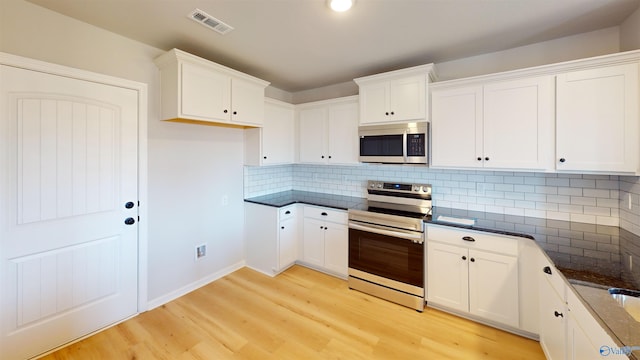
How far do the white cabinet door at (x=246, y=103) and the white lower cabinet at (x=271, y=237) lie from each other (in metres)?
1.09

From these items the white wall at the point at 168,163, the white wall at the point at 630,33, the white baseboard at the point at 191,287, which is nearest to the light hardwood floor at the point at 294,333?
the white baseboard at the point at 191,287

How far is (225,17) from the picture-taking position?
1.91 meters

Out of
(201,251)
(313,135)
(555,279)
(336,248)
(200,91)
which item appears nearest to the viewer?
(555,279)

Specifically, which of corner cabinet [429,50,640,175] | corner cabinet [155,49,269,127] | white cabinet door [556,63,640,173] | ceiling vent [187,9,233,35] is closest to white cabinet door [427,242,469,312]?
corner cabinet [429,50,640,175]

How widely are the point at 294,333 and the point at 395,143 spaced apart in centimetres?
207

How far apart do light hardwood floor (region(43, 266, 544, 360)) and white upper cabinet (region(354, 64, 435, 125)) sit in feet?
6.41

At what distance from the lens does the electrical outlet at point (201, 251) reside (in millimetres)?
2857

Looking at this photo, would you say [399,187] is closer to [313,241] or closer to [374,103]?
[374,103]

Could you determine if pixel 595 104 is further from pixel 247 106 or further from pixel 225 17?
pixel 247 106

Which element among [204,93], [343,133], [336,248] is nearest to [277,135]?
[343,133]

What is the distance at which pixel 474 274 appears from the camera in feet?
7.11

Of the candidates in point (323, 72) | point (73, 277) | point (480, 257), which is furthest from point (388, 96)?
point (73, 277)

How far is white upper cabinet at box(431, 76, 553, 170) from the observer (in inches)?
80.5

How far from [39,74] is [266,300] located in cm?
261
